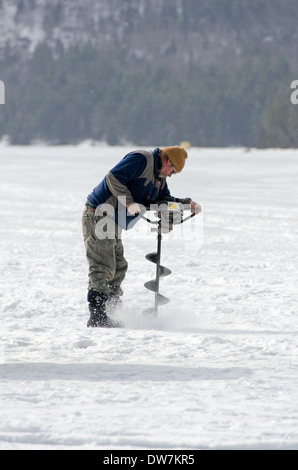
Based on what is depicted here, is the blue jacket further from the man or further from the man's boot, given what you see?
the man's boot

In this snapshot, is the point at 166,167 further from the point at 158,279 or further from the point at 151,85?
the point at 151,85

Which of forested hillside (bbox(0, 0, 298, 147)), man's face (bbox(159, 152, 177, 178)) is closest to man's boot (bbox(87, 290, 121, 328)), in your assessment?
man's face (bbox(159, 152, 177, 178))

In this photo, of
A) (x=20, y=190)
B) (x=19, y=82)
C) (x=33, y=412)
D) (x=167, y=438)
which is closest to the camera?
(x=167, y=438)

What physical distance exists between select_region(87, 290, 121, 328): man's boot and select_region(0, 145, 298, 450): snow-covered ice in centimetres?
14

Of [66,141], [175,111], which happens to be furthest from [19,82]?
[175,111]

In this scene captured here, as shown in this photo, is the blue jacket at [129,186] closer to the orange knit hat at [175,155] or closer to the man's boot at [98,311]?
the orange knit hat at [175,155]

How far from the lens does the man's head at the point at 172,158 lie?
15.9 ft

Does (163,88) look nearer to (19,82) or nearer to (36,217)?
(19,82)

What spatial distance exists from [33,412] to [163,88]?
5728 inches

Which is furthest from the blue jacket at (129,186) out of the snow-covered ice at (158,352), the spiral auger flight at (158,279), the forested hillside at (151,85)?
the forested hillside at (151,85)

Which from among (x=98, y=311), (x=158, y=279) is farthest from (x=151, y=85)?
(x=98, y=311)

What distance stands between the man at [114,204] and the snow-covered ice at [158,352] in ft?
0.92

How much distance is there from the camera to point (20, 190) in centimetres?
1944

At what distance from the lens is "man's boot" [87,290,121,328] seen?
4980 millimetres
